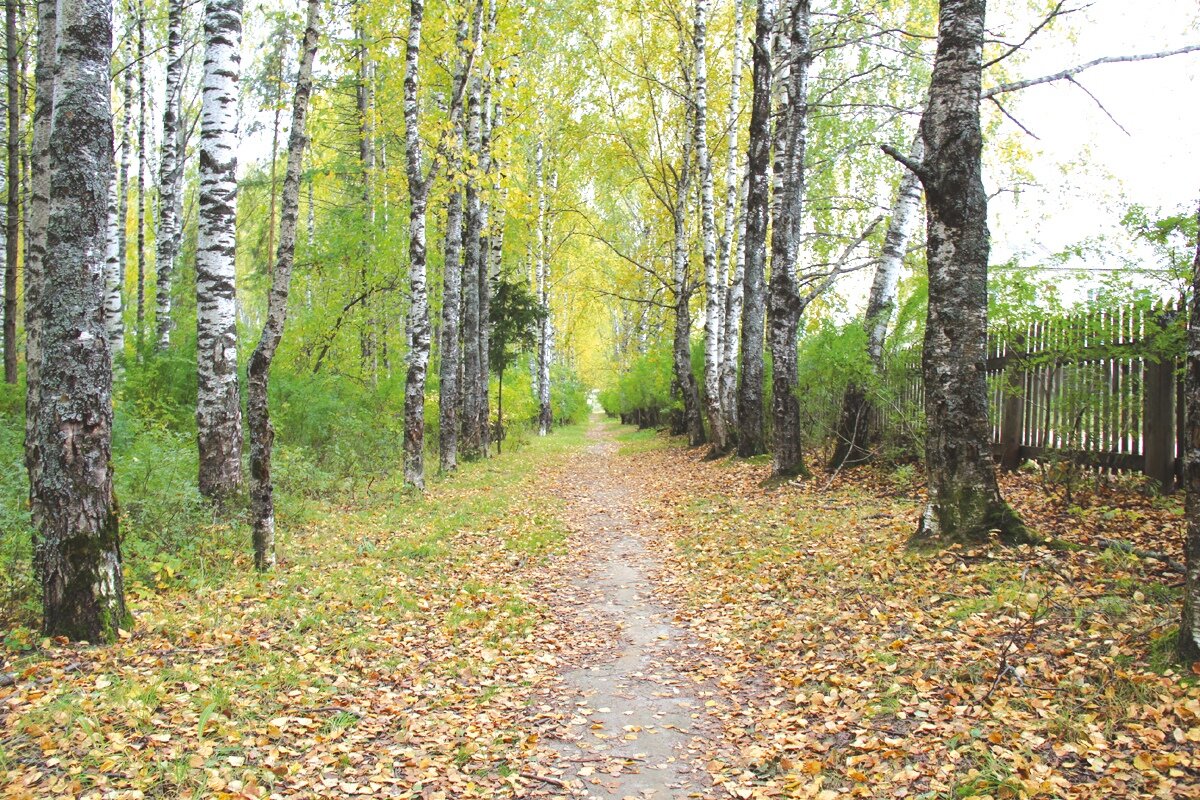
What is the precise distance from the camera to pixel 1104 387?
802 cm

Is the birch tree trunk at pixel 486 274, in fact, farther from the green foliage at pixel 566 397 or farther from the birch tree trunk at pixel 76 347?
the green foliage at pixel 566 397

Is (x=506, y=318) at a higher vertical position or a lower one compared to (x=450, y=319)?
higher

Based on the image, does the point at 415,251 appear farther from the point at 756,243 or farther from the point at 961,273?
the point at 961,273

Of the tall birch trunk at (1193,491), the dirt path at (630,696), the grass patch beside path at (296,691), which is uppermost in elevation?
the tall birch trunk at (1193,491)

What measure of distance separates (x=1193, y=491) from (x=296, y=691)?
552 cm

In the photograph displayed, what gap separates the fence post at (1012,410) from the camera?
9500 mm

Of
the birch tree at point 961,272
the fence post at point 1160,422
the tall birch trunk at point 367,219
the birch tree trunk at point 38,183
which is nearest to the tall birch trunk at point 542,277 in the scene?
the tall birch trunk at point 367,219

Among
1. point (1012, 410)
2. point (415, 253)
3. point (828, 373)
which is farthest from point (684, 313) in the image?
point (1012, 410)

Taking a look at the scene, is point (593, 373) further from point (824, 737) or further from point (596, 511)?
point (824, 737)

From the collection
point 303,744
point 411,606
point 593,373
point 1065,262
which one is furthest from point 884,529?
point 593,373

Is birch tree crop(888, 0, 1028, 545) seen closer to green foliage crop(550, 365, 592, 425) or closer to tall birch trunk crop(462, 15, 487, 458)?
tall birch trunk crop(462, 15, 487, 458)

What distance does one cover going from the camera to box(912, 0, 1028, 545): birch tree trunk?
21.5 ft

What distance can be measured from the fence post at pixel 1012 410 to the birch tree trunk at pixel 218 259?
10.1 meters

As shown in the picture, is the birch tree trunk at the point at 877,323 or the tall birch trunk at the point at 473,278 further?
the tall birch trunk at the point at 473,278
